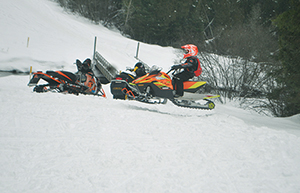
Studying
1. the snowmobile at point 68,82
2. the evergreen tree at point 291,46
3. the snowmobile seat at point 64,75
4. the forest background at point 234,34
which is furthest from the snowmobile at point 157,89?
the forest background at point 234,34

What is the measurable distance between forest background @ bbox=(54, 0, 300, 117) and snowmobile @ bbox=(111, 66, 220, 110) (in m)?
2.45

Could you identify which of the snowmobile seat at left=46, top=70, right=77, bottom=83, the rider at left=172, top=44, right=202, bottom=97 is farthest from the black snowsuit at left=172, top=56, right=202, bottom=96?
the snowmobile seat at left=46, top=70, right=77, bottom=83

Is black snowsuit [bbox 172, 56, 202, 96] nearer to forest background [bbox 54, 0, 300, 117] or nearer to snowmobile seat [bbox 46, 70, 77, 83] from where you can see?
forest background [bbox 54, 0, 300, 117]

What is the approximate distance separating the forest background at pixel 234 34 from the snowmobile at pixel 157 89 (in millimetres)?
2453

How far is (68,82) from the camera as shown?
661 cm

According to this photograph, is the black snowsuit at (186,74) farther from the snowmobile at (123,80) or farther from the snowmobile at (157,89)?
the snowmobile at (123,80)

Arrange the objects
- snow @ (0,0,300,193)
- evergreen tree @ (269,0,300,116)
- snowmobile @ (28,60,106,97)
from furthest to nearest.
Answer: snowmobile @ (28,60,106,97) < evergreen tree @ (269,0,300,116) < snow @ (0,0,300,193)

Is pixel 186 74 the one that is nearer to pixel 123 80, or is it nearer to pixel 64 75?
pixel 123 80

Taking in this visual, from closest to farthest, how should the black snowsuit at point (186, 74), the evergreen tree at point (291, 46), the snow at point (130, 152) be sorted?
the snow at point (130, 152) < the evergreen tree at point (291, 46) < the black snowsuit at point (186, 74)

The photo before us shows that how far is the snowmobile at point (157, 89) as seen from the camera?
19.9 feet

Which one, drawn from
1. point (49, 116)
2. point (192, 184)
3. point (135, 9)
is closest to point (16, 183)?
point (192, 184)

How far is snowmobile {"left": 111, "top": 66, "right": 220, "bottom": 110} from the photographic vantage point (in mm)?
6055

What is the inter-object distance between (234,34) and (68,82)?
995 centimetres

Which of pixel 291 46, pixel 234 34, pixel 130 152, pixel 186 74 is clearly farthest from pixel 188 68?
pixel 234 34
